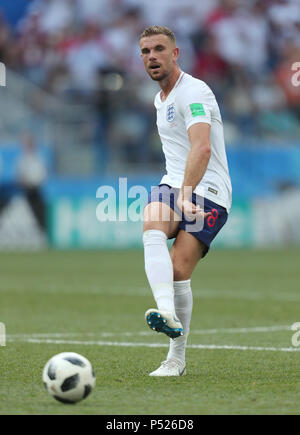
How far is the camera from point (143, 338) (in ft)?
24.8

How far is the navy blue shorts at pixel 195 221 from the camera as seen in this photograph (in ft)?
18.7

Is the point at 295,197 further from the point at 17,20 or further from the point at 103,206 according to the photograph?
the point at 17,20

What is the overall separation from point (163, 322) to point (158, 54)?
1.68 metres

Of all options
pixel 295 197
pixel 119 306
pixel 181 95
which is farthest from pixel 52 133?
pixel 181 95

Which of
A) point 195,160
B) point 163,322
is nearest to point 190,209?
point 195,160

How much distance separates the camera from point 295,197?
18781 mm

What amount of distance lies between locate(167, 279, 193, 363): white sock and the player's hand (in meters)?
0.53

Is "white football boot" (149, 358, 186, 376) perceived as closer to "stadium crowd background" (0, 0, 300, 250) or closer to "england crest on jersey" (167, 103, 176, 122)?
"england crest on jersey" (167, 103, 176, 122)

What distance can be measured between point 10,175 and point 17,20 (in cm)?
410

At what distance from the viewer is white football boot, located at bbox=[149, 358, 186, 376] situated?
5.64 meters

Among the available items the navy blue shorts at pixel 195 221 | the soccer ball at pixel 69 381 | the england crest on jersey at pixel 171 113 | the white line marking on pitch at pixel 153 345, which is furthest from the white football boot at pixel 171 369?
the england crest on jersey at pixel 171 113

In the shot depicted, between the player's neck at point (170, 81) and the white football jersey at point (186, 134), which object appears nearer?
the white football jersey at point (186, 134)

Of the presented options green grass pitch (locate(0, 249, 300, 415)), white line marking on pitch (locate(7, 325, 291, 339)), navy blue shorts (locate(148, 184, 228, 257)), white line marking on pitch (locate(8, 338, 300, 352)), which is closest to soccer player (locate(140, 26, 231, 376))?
navy blue shorts (locate(148, 184, 228, 257))

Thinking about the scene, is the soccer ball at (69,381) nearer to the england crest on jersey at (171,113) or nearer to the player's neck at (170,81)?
the england crest on jersey at (171,113)
